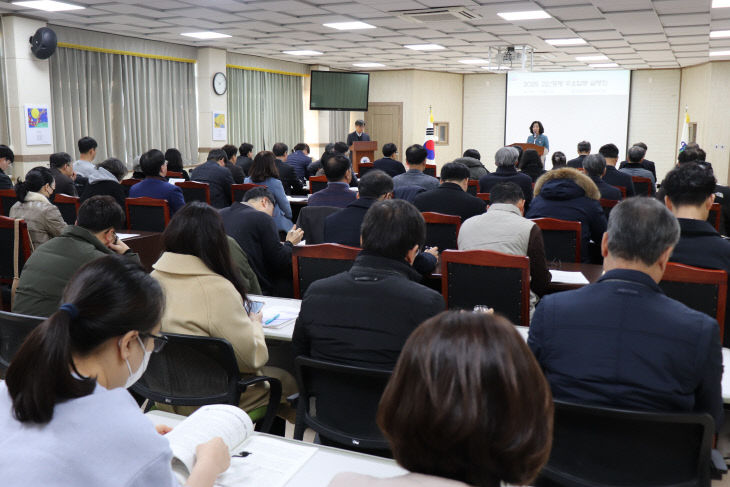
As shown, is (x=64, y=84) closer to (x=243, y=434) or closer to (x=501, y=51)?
(x=501, y=51)

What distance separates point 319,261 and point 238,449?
1.84 m

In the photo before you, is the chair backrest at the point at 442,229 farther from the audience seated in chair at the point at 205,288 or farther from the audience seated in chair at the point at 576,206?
the audience seated in chair at the point at 205,288

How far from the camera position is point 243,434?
168 cm

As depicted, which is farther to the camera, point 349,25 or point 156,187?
point 349,25

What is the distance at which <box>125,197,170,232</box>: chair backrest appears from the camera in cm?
546

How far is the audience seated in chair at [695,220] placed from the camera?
2.87 m

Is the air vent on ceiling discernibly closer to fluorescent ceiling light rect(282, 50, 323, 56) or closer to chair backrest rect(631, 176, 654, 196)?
chair backrest rect(631, 176, 654, 196)

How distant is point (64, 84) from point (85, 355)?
943 cm

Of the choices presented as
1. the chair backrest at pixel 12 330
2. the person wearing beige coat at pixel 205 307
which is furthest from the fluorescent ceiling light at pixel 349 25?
the chair backrest at pixel 12 330

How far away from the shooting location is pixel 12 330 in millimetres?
2365

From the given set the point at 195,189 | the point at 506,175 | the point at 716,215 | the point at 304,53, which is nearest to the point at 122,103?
the point at 304,53

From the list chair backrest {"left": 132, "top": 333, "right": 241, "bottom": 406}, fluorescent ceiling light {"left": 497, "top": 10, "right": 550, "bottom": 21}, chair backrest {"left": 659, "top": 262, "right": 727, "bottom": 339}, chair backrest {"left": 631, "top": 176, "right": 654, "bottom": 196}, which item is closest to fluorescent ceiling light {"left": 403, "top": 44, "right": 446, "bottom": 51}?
fluorescent ceiling light {"left": 497, "top": 10, "right": 550, "bottom": 21}

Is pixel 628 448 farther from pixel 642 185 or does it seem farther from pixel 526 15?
pixel 526 15

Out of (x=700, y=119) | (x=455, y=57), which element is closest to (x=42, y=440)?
(x=455, y=57)
